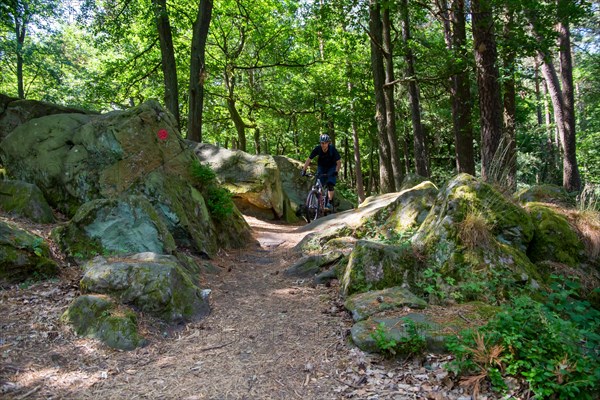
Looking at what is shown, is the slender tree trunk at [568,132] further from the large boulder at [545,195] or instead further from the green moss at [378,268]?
the green moss at [378,268]

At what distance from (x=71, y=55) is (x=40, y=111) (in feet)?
67.9

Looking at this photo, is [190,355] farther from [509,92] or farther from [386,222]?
[509,92]

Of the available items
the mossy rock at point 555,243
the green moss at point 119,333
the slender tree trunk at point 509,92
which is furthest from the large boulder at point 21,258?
the slender tree trunk at point 509,92

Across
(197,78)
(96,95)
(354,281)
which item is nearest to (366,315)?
(354,281)

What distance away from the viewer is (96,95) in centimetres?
1488

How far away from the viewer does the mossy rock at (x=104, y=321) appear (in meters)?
3.75

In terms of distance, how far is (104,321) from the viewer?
385 centimetres

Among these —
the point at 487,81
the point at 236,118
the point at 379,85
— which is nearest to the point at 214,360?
the point at 487,81

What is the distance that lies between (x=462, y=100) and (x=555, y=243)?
8.27 meters

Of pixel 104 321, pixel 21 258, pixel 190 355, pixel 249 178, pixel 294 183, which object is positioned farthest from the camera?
pixel 294 183

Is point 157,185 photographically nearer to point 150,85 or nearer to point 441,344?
point 441,344

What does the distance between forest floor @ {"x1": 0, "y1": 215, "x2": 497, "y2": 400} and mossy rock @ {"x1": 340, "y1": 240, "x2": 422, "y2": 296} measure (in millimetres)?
346

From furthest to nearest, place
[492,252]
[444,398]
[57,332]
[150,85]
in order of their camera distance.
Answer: [150,85] < [492,252] < [57,332] < [444,398]

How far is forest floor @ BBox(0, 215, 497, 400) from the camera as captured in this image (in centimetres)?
303
